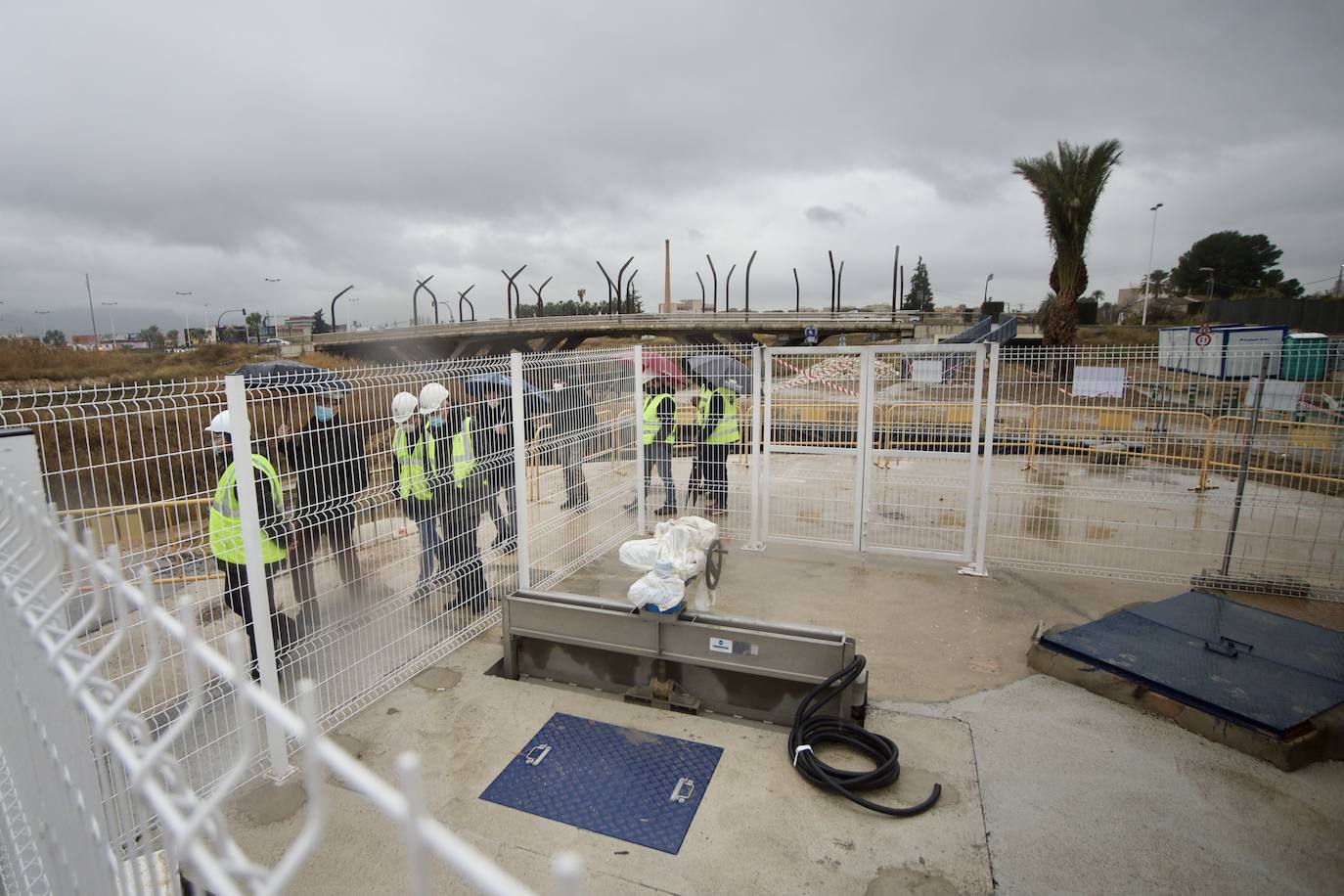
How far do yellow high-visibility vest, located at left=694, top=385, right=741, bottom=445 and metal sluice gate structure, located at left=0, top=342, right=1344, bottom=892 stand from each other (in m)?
0.10

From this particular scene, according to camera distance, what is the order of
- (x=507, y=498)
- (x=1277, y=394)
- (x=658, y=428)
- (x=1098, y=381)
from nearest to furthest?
(x=507, y=498) → (x=1277, y=394) → (x=1098, y=381) → (x=658, y=428)

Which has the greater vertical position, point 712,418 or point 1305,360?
point 1305,360

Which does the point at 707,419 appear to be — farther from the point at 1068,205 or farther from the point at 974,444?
the point at 1068,205

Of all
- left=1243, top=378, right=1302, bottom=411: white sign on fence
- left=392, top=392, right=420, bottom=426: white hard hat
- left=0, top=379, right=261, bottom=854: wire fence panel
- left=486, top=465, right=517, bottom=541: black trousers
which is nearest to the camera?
left=0, top=379, right=261, bottom=854: wire fence panel

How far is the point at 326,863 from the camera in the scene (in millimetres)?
2783

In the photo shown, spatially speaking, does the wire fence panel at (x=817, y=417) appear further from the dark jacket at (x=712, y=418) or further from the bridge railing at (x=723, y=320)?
the bridge railing at (x=723, y=320)

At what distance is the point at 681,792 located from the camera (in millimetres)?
→ 3213

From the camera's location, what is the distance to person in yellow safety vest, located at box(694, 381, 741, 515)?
6660 millimetres

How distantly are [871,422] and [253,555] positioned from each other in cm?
480

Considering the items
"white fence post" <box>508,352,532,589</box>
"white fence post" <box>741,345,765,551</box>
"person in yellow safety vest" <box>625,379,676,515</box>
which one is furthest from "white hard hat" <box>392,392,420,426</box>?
"white fence post" <box>741,345,765,551</box>

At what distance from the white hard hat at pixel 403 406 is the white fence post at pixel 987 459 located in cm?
443

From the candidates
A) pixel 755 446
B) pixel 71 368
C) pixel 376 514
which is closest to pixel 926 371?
pixel 755 446

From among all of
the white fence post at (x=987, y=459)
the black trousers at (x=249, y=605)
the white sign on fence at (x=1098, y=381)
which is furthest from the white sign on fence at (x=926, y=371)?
the black trousers at (x=249, y=605)

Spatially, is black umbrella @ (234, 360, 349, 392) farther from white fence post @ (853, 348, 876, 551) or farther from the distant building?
the distant building
